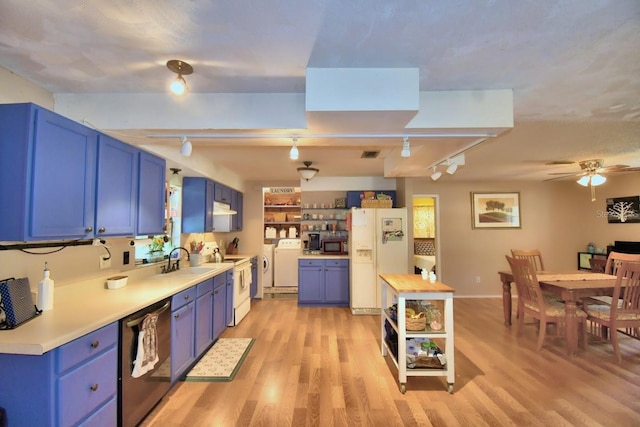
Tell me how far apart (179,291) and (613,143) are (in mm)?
4891

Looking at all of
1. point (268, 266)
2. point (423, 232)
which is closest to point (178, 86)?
point (268, 266)

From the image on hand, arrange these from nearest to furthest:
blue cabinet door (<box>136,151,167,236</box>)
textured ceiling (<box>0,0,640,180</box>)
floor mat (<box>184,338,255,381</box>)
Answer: textured ceiling (<box>0,0,640,180</box>)
blue cabinet door (<box>136,151,167,236</box>)
floor mat (<box>184,338,255,381</box>)

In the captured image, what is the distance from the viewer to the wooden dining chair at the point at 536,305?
134 inches

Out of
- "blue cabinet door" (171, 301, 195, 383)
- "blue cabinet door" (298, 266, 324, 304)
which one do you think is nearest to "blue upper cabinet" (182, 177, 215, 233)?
"blue cabinet door" (171, 301, 195, 383)

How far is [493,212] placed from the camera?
5.90 m

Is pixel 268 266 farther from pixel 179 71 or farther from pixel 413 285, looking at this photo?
pixel 179 71

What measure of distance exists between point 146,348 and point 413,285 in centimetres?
215

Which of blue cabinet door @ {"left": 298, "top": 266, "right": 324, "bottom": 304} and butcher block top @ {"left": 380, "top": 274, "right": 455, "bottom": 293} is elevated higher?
butcher block top @ {"left": 380, "top": 274, "right": 455, "bottom": 293}

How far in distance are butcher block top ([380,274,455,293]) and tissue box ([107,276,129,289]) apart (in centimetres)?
236

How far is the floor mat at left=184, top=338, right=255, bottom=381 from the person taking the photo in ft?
9.11

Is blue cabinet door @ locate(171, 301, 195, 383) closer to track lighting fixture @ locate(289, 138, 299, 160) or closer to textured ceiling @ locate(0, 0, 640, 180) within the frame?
textured ceiling @ locate(0, 0, 640, 180)


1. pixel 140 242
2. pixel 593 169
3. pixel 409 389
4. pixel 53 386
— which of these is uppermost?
pixel 593 169

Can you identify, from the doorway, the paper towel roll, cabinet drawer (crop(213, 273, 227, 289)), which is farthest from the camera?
the doorway

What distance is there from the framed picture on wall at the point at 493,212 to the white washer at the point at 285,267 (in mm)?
3607
